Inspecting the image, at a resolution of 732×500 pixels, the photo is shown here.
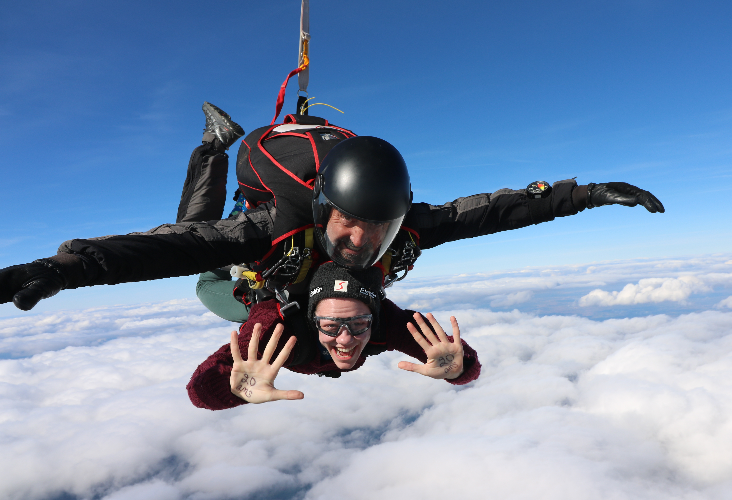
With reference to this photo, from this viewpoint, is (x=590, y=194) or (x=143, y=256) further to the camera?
(x=590, y=194)

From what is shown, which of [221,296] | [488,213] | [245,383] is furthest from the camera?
[221,296]

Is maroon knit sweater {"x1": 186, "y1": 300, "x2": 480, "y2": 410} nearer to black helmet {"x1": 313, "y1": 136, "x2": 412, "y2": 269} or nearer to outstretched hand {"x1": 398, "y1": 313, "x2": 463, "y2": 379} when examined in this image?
outstretched hand {"x1": 398, "y1": 313, "x2": 463, "y2": 379}

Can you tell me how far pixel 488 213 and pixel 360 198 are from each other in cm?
164

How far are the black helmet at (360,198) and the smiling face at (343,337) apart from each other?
1.30ft

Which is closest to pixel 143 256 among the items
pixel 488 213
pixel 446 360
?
pixel 446 360

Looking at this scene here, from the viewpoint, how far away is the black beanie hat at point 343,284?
11.1 feet

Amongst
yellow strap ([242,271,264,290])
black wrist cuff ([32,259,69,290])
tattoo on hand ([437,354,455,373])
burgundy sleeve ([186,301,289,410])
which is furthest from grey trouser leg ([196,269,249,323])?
black wrist cuff ([32,259,69,290])

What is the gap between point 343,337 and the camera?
3.46m

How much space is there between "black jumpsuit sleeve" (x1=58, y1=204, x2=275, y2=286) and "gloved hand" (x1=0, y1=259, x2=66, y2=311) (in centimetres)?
17

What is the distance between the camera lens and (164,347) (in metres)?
188

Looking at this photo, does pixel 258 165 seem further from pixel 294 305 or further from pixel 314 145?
pixel 294 305

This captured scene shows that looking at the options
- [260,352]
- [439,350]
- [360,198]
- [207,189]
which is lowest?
[439,350]

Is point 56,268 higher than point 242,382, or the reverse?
point 56,268

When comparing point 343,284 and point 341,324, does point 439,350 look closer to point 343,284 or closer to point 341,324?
point 341,324
